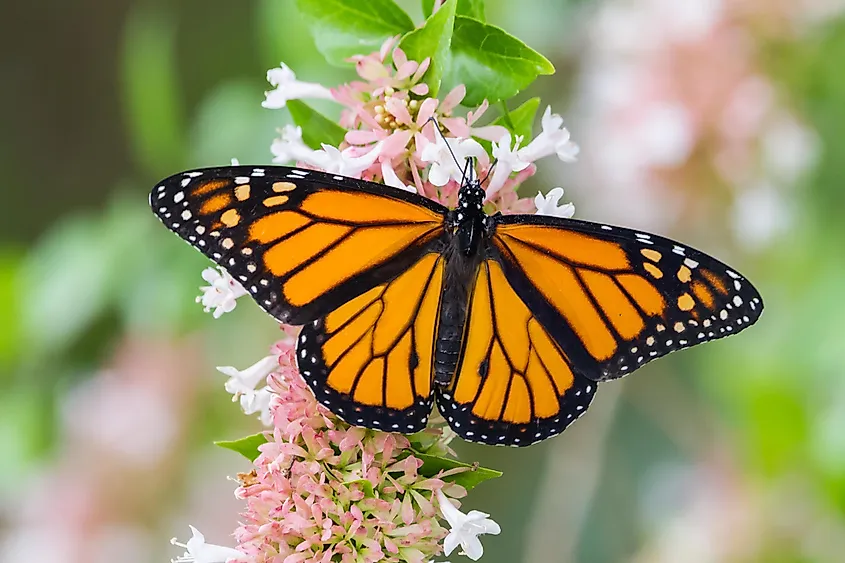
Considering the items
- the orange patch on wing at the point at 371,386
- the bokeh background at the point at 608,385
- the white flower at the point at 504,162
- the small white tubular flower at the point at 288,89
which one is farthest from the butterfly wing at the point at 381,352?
the bokeh background at the point at 608,385

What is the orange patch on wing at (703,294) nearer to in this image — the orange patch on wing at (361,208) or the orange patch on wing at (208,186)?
the orange patch on wing at (361,208)

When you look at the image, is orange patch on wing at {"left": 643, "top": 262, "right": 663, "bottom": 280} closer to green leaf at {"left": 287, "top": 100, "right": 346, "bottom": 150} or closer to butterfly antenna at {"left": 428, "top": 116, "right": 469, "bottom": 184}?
butterfly antenna at {"left": 428, "top": 116, "right": 469, "bottom": 184}

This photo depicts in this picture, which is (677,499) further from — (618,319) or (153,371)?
(618,319)

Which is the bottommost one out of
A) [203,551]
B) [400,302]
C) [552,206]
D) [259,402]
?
[203,551]

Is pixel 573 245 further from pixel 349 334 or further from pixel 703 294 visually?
pixel 349 334

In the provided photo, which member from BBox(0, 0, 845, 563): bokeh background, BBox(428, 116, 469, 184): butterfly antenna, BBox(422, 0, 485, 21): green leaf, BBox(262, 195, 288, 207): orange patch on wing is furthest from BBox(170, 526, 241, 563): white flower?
BBox(0, 0, 845, 563): bokeh background

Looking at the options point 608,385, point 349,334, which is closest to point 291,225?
point 349,334
